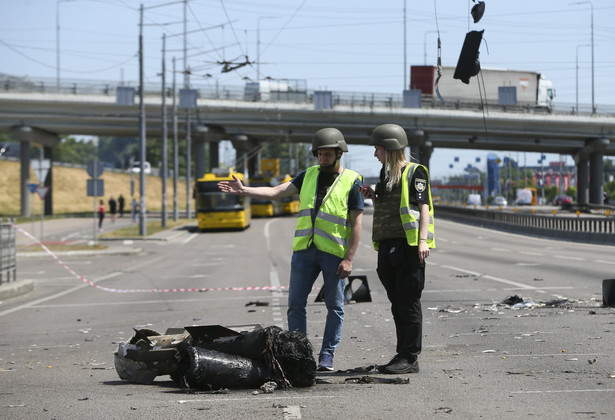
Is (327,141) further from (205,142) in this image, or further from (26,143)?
(26,143)

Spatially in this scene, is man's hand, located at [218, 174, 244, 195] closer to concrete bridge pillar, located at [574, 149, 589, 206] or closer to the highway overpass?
the highway overpass

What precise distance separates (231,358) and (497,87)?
62.0 m

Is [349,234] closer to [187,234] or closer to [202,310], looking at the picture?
[202,310]

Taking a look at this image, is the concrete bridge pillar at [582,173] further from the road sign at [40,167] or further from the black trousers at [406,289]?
the black trousers at [406,289]

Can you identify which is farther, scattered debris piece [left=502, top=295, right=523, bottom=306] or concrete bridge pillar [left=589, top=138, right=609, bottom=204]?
concrete bridge pillar [left=589, top=138, right=609, bottom=204]

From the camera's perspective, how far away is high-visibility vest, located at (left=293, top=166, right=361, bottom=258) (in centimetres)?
776

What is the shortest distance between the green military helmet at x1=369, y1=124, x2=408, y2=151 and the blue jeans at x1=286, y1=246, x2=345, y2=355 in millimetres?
991

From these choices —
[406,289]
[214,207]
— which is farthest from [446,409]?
[214,207]

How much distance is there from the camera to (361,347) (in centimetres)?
985

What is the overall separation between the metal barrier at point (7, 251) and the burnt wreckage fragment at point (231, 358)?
503 inches

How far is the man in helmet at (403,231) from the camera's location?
7648 mm

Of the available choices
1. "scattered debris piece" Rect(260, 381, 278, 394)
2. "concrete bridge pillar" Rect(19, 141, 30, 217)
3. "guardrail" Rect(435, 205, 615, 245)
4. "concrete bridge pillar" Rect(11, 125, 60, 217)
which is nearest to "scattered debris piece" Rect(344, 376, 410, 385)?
"scattered debris piece" Rect(260, 381, 278, 394)

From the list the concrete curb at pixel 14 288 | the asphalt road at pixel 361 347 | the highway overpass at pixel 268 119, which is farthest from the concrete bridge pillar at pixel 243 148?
the concrete curb at pixel 14 288

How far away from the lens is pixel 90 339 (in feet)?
37.6
